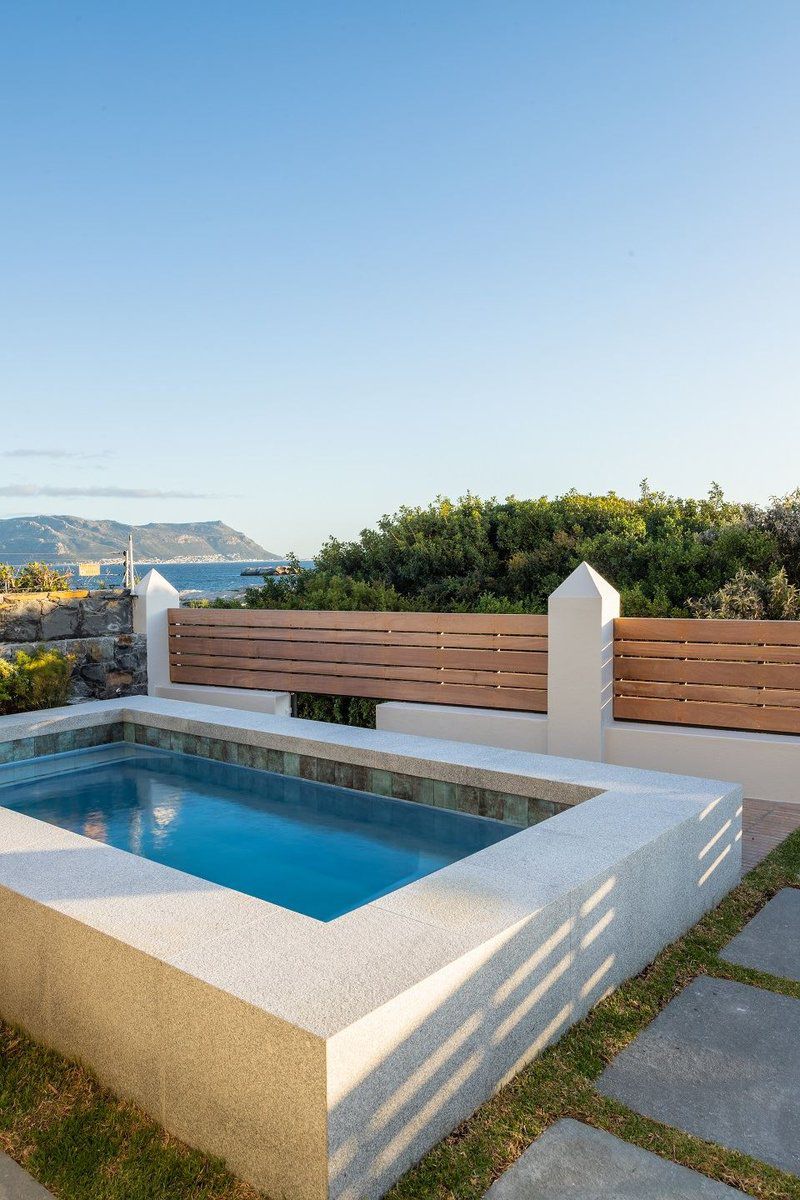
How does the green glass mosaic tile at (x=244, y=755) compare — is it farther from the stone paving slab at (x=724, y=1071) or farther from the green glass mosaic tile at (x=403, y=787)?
the stone paving slab at (x=724, y=1071)

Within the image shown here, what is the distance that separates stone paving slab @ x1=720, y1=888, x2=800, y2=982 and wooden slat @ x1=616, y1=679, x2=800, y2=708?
6.63ft

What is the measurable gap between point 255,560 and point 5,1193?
411ft

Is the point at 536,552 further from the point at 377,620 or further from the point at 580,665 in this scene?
the point at 580,665

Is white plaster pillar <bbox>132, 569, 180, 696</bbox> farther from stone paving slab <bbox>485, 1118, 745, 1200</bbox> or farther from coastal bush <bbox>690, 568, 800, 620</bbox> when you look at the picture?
stone paving slab <bbox>485, 1118, 745, 1200</bbox>

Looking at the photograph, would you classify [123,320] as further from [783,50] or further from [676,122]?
[783,50]

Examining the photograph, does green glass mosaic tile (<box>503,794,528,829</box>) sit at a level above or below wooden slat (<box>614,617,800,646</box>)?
below

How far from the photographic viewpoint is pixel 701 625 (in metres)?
5.88

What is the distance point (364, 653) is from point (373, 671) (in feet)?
0.61

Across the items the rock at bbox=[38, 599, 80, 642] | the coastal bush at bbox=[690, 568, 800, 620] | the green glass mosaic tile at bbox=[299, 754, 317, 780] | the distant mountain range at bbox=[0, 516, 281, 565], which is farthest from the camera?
the distant mountain range at bbox=[0, 516, 281, 565]

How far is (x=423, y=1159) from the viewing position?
6.98 ft

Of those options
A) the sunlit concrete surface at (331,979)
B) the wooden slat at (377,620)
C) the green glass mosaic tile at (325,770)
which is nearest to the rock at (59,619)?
the wooden slat at (377,620)

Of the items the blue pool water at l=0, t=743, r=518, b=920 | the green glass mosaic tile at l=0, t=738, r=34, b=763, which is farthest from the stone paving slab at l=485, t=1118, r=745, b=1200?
the green glass mosaic tile at l=0, t=738, r=34, b=763

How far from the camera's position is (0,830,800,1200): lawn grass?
81.0 inches

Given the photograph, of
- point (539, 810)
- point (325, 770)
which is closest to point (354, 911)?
point (539, 810)
